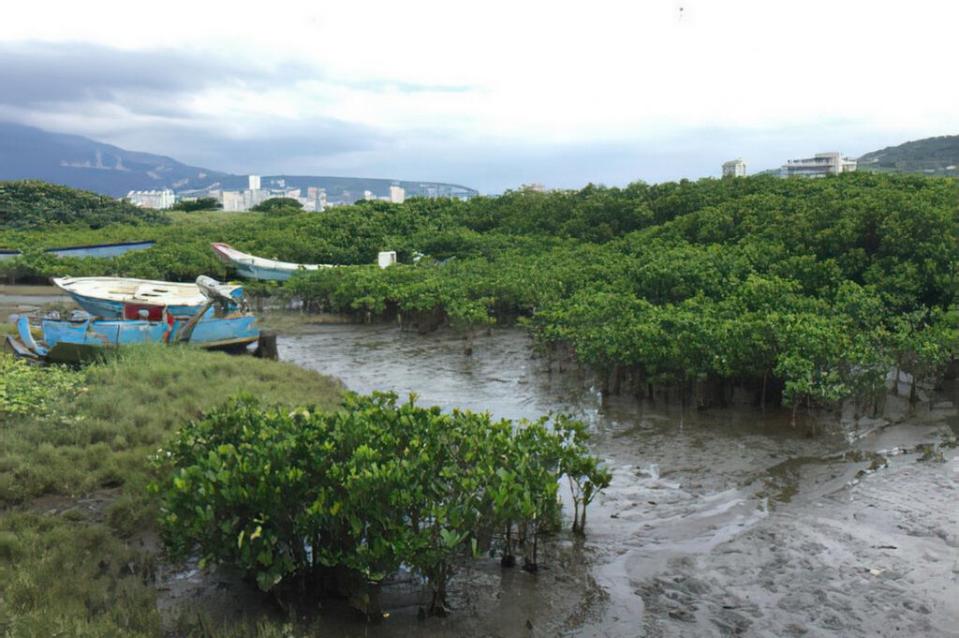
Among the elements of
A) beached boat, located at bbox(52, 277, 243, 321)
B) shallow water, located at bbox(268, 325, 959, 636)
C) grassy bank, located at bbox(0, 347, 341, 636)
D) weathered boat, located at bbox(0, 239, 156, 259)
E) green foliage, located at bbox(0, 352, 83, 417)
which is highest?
weathered boat, located at bbox(0, 239, 156, 259)

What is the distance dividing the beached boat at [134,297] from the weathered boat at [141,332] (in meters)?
0.21

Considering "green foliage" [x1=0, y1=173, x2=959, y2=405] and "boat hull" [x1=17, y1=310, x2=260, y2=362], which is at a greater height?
"green foliage" [x1=0, y1=173, x2=959, y2=405]

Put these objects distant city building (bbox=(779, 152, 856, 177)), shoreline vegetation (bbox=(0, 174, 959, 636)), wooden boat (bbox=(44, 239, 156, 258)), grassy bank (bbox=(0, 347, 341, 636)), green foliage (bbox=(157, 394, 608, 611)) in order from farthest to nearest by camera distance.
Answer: distant city building (bbox=(779, 152, 856, 177)) → wooden boat (bbox=(44, 239, 156, 258)) → shoreline vegetation (bbox=(0, 174, 959, 636)) → green foliage (bbox=(157, 394, 608, 611)) → grassy bank (bbox=(0, 347, 341, 636))

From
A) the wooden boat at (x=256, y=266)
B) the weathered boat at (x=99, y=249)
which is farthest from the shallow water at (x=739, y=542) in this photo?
the weathered boat at (x=99, y=249)

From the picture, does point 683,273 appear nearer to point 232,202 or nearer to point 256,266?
point 256,266

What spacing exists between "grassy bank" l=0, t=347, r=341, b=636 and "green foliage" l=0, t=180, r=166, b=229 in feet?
130

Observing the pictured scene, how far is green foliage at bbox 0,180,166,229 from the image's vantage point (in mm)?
46344

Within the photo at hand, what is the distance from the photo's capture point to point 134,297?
63.9 ft

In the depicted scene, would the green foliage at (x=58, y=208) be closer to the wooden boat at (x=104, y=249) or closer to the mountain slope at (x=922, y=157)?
the wooden boat at (x=104, y=249)

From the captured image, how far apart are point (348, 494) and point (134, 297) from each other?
50.9ft

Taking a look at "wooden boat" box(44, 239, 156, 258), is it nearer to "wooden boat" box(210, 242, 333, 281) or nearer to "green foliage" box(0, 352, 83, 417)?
"wooden boat" box(210, 242, 333, 281)

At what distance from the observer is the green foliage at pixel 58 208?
152ft

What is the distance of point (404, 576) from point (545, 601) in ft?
4.26

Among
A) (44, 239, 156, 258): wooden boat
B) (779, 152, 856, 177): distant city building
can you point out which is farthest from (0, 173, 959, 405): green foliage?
(779, 152, 856, 177): distant city building
